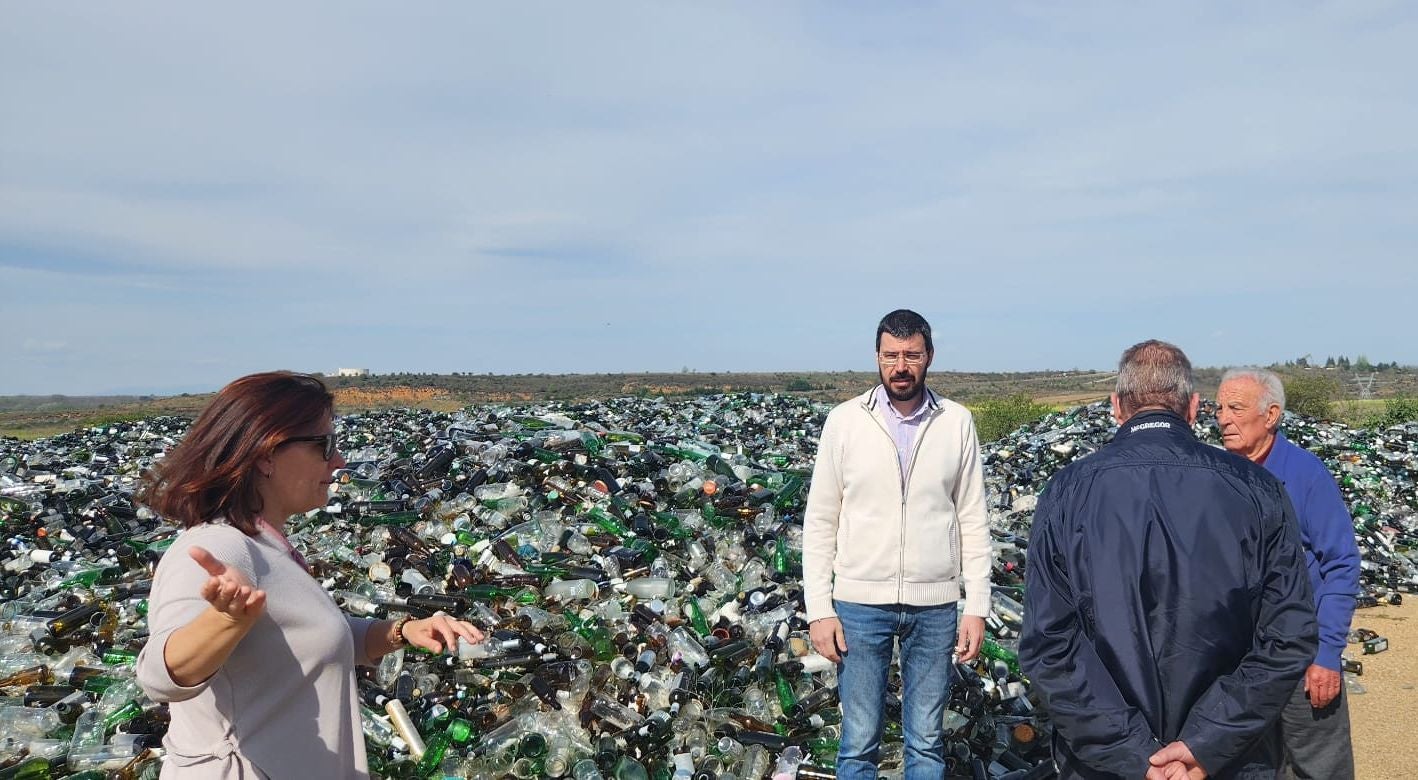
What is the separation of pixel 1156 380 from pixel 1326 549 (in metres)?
1.47

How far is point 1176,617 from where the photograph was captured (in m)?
2.37

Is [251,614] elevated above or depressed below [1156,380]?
below

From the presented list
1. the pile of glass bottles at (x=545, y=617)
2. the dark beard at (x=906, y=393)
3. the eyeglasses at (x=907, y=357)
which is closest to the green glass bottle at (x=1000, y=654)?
the pile of glass bottles at (x=545, y=617)

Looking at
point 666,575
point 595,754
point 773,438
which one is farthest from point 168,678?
point 773,438

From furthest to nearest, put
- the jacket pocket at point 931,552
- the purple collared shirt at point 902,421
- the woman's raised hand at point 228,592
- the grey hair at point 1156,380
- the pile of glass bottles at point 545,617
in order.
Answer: the pile of glass bottles at point 545,617 → the purple collared shirt at point 902,421 → the jacket pocket at point 931,552 → the grey hair at point 1156,380 → the woman's raised hand at point 228,592

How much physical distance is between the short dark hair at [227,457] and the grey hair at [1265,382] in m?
3.58

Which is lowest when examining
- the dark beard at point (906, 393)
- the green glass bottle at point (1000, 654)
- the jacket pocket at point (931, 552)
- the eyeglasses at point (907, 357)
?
the green glass bottle at point (1000, 654)

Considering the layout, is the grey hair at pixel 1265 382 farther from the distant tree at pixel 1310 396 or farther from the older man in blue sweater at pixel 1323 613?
the distant tree at pixel 1310 396

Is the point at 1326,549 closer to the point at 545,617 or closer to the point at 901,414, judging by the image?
the point at 901,414

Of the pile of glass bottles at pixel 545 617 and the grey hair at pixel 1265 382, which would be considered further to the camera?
the pile of glass bottles at pixel 545 617

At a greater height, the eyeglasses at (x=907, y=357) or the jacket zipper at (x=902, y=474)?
the eyeglasses at (x=907, y=357)

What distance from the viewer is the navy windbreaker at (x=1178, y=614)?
234 centimetres

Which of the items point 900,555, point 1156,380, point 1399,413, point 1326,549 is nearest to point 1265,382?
point 1326,549

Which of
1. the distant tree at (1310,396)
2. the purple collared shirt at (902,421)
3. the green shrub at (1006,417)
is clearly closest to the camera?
the purple collared shirt at (902,421)
